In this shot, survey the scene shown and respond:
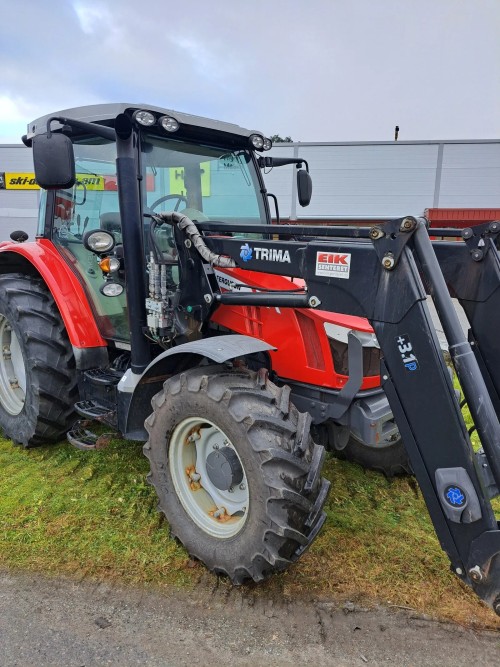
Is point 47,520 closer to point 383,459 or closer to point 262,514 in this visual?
point 262,514

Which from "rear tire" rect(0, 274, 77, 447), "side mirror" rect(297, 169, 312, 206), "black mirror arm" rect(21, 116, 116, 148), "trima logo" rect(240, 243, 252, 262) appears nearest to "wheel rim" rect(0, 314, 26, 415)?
"rear tire" rect(0, 274, 77, 447)

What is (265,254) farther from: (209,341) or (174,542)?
(174,542)

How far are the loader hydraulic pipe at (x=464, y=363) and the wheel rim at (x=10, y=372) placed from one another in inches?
134

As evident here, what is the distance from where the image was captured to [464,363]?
1.82m

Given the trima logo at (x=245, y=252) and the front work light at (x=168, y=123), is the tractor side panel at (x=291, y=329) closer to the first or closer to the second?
the trima logo at (x=245, y=252)

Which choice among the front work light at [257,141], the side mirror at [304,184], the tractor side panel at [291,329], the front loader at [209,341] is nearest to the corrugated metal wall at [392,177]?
the side mirror at [304,184]

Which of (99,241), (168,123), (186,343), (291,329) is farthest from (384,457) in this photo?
(168,123)

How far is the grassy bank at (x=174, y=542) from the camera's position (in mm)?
2475

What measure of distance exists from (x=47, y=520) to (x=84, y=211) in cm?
206

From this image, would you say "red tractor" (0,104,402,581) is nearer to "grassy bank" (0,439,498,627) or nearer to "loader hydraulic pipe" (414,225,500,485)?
"grassy bank" (0,439,498,627)

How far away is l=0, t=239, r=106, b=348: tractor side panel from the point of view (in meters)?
3.42

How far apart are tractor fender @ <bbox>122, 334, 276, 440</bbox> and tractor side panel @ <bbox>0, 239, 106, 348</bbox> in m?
0.50

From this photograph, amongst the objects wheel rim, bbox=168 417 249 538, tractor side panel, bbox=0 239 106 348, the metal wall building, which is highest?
the metal wall building

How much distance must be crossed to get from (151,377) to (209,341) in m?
0.61
